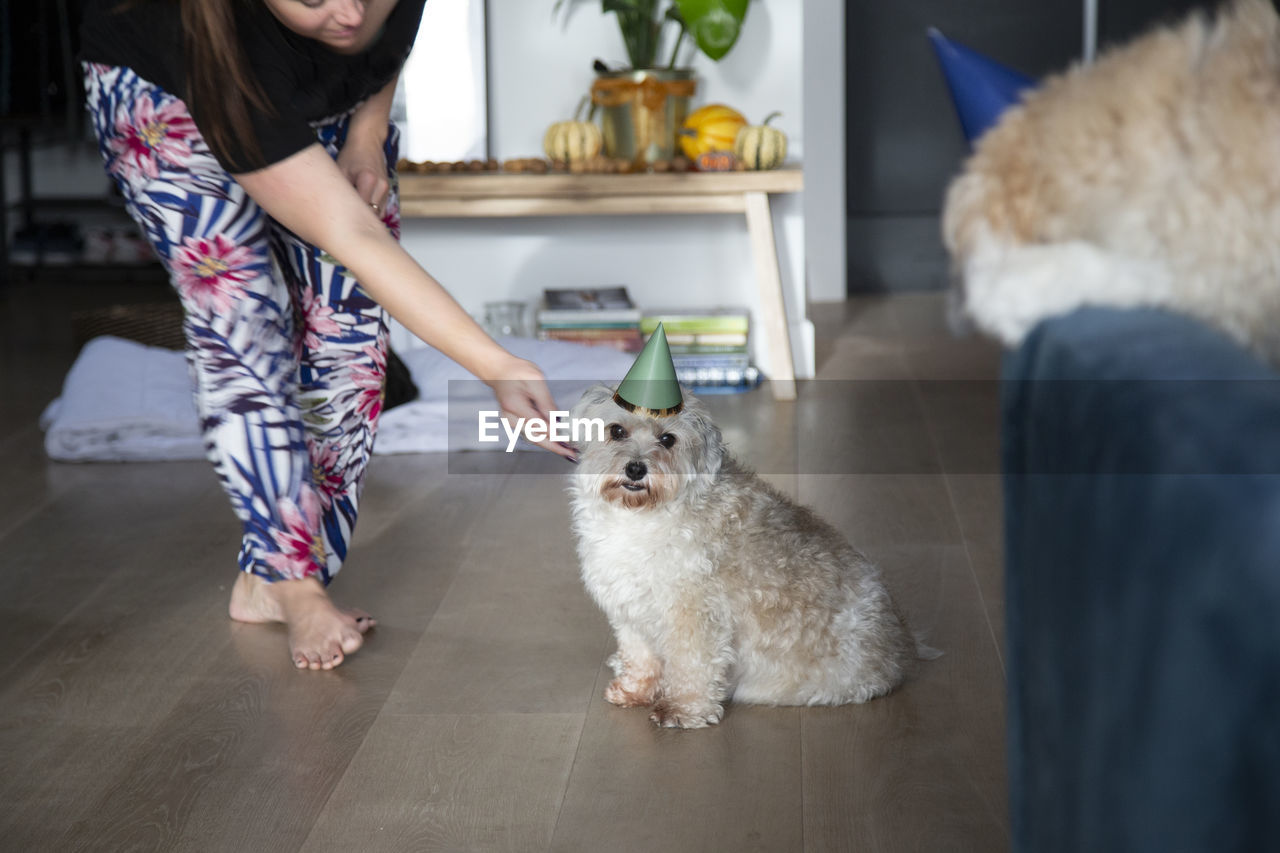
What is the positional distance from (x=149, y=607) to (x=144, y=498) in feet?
2.22

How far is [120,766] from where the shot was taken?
160 centimetres

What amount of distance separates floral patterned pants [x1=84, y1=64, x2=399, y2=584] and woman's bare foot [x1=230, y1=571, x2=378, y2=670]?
0.04 m

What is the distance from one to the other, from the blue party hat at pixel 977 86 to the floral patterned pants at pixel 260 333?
3.86 feet

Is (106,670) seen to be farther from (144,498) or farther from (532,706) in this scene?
(144,498)

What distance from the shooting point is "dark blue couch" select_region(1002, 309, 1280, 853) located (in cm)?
52

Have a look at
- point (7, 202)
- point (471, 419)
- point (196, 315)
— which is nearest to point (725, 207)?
point (471, 419)

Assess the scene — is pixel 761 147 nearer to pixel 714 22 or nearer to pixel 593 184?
pixel 714 22

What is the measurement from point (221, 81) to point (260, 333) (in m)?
0.43

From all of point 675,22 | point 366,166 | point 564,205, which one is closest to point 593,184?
point 564,205

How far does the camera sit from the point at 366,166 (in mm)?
1926

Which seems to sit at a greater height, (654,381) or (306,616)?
(654,381)

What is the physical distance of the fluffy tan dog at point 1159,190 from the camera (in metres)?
0.77
